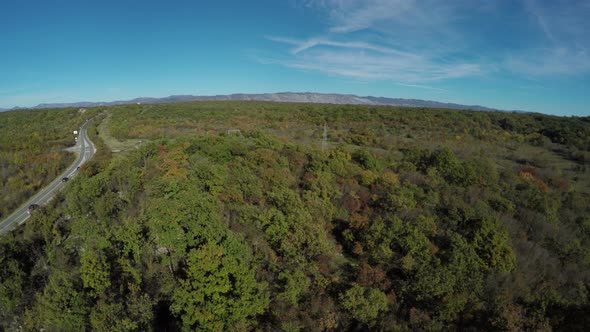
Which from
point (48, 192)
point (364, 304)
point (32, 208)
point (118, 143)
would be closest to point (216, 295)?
point (364, 304)

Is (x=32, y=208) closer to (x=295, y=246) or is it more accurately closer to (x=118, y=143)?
(x=118, y=143)

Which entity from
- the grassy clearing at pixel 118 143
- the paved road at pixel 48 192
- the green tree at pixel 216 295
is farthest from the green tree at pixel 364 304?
the grassy clearing at pixel 118 143

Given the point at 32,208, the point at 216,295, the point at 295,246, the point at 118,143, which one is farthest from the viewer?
the point at 118,143

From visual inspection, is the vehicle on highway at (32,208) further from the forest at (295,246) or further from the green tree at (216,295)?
the green tree at (216,295)

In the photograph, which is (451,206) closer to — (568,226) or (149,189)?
(568,226)

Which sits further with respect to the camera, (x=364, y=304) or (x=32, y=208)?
(x=32, y=208)

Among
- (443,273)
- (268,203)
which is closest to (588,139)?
(443,273)
